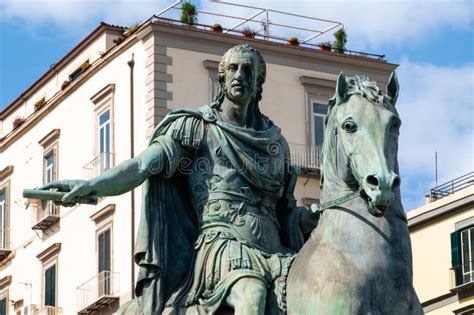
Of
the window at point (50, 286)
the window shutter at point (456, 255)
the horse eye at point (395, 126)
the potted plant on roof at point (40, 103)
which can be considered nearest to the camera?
the horse eye at point (395, 126)

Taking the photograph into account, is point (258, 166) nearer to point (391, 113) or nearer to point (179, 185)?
point (179, 185)

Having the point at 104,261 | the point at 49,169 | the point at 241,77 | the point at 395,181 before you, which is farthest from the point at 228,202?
the point at 49,169

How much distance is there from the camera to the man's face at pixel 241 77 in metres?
19.5

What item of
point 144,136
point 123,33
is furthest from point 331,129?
point 123,33

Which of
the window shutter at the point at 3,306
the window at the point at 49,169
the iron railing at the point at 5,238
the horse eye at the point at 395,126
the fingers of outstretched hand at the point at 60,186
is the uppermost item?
the window at the point at 49,169

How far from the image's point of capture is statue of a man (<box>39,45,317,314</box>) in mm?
18891

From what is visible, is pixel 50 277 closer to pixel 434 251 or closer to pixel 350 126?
pixel 434 251

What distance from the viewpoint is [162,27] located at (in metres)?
60.8

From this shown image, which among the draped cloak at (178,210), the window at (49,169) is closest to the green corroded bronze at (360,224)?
the draped cloak at (178,210)

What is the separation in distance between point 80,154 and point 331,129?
158 feet

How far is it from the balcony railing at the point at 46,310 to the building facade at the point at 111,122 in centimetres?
3

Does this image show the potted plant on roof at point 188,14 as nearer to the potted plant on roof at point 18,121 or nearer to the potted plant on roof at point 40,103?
the potted plant on roof at point 40,103

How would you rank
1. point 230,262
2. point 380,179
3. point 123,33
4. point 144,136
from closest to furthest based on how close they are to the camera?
1. point 380,179
2. point 230,262
3. point 144,136
4. point 123,33

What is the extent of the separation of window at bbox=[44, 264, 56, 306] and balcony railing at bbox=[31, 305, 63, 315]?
208 millimetres
